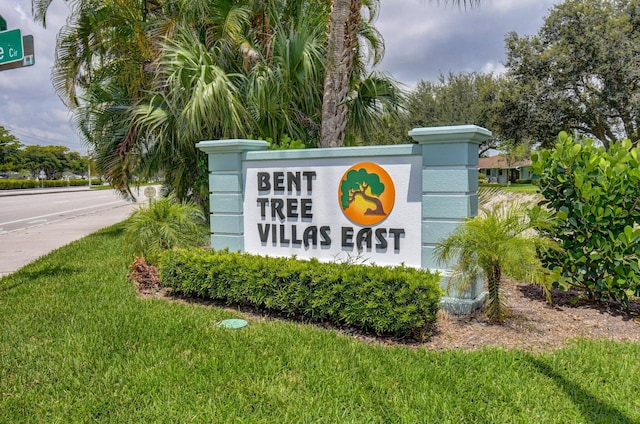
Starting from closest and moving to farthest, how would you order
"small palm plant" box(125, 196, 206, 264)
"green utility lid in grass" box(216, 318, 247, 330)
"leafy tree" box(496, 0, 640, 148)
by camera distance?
"green utility lid in grass" box(216, 318, 247, 330), "small palm plant" box(125, 196, 206, 264), "leafy tree" box(496, 0, 640, 148)

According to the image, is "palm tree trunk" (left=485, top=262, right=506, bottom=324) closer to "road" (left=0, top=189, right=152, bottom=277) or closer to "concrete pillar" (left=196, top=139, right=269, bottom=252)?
"concrete pillar" (left=196, top=139, right=269, bottom=252)

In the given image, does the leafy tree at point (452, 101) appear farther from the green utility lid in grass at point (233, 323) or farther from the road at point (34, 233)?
the green utility lid in grass at point (233, 323)

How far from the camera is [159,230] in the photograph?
262 inches

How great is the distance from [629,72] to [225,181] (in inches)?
979

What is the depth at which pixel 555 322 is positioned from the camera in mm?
4285

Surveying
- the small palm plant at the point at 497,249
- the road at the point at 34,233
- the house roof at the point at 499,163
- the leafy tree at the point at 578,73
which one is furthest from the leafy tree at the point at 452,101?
the small palm plant at the point at 497,249

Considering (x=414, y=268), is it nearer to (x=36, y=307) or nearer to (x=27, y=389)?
(x=27, y=389)

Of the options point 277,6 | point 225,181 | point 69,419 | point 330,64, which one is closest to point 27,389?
point 69,419

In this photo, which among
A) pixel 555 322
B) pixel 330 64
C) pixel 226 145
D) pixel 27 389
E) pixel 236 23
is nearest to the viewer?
pixel 27 389

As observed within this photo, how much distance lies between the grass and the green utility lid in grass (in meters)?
0.10

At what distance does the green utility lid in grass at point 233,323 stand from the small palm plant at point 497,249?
2048 millimetres

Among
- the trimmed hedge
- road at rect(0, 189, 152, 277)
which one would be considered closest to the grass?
the trimmed hedge

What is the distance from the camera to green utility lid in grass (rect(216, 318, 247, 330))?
425 cm

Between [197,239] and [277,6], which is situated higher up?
[277,6]
